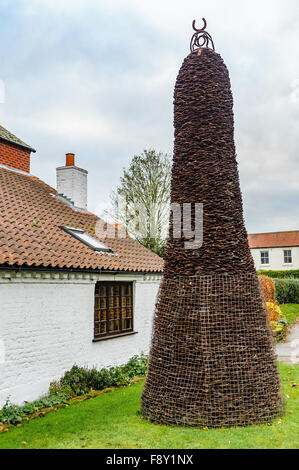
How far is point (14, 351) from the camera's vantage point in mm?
8641

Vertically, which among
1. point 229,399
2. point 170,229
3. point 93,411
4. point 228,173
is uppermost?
point 228,173

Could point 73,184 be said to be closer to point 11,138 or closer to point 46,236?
point 11,138

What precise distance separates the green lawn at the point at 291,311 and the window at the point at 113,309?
1171 cm

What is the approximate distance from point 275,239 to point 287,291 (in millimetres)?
13932

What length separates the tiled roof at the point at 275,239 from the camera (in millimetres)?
40938

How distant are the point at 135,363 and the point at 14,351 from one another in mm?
4487

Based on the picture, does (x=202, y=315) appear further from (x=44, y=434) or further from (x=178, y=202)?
(x=44, y=434)

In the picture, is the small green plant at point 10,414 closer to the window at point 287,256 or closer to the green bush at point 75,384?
the green bush at point 75,384

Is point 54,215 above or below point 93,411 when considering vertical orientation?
above

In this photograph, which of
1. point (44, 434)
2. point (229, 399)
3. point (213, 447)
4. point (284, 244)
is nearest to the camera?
point (213, 447)

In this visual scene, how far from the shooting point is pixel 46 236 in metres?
11.0

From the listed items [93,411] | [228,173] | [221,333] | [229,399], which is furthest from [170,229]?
[93,411]

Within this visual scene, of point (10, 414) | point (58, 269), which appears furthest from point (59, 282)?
point (10, 414)

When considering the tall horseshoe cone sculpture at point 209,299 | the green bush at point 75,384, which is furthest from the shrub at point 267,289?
the tall horseshoe cone sculpture at point 209,299
